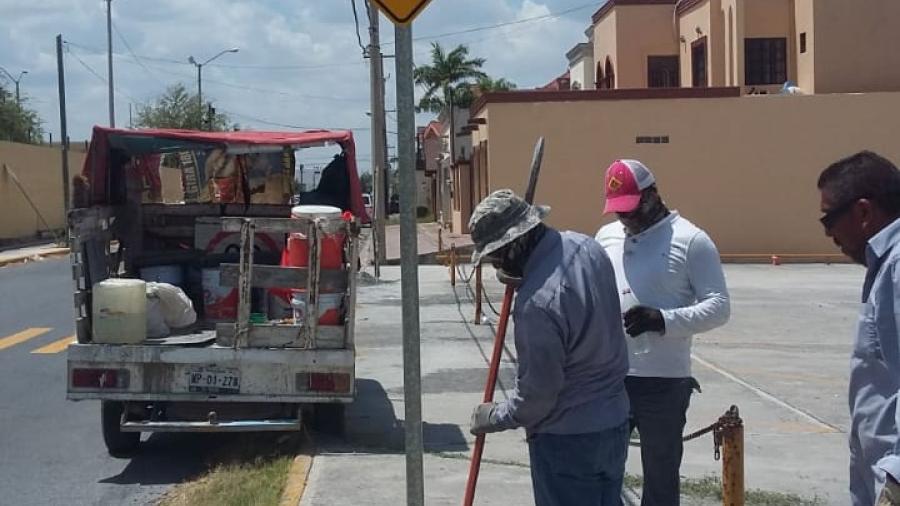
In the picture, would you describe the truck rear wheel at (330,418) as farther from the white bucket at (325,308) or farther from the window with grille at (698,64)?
the window with grille at (698,64)

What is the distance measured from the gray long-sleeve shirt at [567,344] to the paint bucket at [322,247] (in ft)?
13.7

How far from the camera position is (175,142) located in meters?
8.78

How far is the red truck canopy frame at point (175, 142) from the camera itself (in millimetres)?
8711

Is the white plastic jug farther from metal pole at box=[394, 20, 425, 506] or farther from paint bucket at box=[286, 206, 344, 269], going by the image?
metal pole at box=[394, 20, 425, 506]

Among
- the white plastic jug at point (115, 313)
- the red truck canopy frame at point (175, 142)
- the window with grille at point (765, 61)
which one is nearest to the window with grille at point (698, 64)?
the window with grille at point (765, 61)

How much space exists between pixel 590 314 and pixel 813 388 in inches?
294

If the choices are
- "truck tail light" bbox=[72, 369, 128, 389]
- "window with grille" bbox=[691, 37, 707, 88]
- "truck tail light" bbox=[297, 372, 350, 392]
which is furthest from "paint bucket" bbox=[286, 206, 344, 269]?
"window with grille" bbox=[691, 37, 707, 88]

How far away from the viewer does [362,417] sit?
9195 millimetres

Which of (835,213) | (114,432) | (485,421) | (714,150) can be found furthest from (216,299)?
(714,150)

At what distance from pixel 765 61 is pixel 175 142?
24.7 metres

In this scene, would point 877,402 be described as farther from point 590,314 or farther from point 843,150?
point 843,150

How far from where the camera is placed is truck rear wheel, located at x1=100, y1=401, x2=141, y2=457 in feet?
26.4

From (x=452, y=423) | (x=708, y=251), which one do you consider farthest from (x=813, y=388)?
(x=708, y=251)

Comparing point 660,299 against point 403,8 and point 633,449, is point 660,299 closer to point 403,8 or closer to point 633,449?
point 403,8
